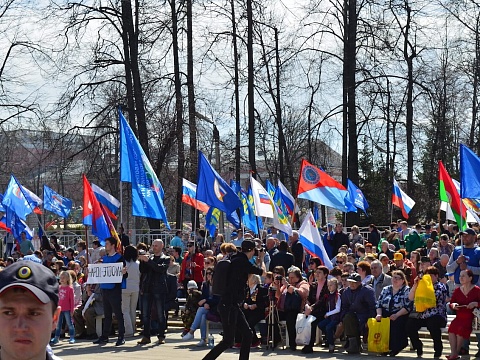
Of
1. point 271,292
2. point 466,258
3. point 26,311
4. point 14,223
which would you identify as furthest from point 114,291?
point 26,311

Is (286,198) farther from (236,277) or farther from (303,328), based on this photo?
(236,277)

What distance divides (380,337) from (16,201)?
12761 mm

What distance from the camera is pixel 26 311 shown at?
9.03 ft

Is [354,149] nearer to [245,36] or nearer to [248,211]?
[245,36]

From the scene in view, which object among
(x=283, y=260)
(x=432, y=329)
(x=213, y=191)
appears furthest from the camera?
(x=213, y=191)

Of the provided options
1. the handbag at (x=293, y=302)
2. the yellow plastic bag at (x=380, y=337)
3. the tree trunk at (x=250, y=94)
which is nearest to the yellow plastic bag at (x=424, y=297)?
the yellow plastic bag at (x=380, y=337)

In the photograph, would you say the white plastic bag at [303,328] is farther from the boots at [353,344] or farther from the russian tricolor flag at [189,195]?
the russian tricolor flag at [189,195]

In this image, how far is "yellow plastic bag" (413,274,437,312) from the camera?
13906 mm

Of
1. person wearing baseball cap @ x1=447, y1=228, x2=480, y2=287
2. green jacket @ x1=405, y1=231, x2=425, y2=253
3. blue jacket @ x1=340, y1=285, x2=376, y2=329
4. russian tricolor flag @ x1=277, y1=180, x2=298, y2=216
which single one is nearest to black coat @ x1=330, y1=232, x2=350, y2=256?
green jacket @ x1=405, y1=231, x2=425, y2=253

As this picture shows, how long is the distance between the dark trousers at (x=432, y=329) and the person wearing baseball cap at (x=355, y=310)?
809 millimetres

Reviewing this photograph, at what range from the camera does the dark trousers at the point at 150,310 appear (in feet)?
54.5

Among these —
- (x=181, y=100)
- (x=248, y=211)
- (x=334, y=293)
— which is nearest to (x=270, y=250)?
(x=248, y=211)

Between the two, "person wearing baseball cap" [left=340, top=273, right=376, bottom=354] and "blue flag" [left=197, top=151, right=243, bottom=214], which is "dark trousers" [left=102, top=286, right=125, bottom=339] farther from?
"person wearing baseball cap" [left=340, top=273, right=376, bottom=354]

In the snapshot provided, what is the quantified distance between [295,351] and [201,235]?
434 inches
